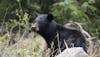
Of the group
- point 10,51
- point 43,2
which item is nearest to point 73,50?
point 10,51

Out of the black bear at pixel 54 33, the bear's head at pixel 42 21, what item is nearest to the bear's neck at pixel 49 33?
the black bear at pixel 54 33

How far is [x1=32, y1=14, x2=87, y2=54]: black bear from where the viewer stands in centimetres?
805

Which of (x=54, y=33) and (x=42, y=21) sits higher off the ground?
(x=42, y=21)

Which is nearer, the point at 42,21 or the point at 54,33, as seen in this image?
the point at 42,21

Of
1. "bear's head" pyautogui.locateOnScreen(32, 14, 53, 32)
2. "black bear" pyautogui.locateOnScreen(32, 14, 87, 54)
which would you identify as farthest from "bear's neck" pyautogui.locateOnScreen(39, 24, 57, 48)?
"bear's head" pyautogui.locateOnScreen(32, 14, 53, 32)

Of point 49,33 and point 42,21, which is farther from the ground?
point 42,21

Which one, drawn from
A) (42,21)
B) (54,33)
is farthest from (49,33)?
(42,21)

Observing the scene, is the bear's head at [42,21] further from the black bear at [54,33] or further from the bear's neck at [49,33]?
the bear's neck at [49,33]

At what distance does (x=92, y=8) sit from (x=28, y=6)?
2049 mm

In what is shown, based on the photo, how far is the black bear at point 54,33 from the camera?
26.4 feet

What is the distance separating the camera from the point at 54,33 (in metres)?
8.53

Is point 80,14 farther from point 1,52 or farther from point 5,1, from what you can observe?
point 1,52

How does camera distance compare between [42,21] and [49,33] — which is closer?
[42,21]

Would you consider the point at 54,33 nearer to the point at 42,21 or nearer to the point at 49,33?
the point at 49,33
